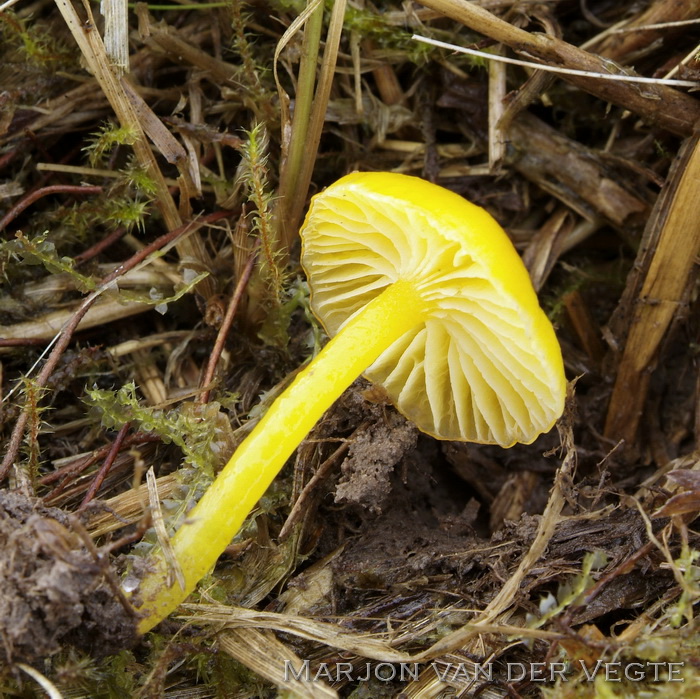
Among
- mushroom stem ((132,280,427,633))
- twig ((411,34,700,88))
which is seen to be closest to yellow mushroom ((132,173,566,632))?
mushroom stem ((132,280,427,633))

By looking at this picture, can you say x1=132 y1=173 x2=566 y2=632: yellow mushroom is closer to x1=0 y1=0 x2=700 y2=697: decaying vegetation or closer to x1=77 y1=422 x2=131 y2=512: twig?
x1=0 y1=0 x2=700 y2=697: decaying vegetation

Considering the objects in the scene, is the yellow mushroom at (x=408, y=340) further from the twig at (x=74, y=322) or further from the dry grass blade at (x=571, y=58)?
the dry grass blade at (x=571, y=58)

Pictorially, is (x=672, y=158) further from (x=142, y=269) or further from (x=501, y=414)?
(x=142, y=269)

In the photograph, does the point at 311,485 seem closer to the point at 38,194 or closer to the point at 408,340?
the point at 408,340

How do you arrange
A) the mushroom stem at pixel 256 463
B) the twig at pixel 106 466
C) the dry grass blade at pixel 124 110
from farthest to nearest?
the dry grass blade at pixel 124 110 → the twig at pixel 106 466 → the mushroom stem at pixel 256 463

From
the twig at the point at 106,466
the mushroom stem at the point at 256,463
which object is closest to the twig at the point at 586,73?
the mushroom stem at the point at 256,463

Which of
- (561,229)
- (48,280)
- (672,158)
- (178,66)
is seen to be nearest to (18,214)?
(48,280)
